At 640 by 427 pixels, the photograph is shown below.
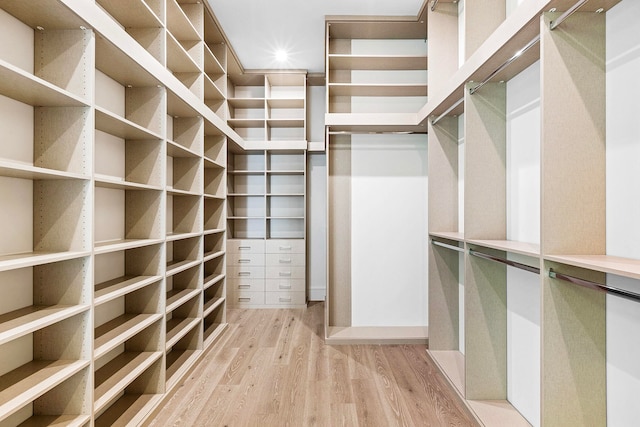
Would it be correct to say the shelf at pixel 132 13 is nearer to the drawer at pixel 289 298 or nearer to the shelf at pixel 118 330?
the shelf at pixel 118 330

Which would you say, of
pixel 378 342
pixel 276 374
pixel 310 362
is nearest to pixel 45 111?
pixel 276 374

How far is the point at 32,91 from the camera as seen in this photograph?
1423mm

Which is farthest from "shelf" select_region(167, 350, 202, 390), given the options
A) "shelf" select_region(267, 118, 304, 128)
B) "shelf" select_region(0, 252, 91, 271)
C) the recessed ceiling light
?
the recessed ceiling light

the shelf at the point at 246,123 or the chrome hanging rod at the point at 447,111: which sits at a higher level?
the shelf at the point at 246,123

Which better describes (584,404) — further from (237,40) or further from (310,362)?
(237,40)

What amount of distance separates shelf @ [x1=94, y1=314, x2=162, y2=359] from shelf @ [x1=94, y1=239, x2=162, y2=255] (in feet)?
1.51

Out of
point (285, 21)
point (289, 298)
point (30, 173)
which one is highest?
point (285, 21)

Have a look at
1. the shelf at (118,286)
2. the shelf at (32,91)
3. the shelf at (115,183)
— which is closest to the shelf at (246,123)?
the shelf at (115,183)

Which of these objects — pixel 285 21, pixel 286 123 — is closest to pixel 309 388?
pixel 285 21

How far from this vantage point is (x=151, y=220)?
229 centimetres

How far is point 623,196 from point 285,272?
3.58m

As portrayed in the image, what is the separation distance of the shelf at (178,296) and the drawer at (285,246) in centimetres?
154

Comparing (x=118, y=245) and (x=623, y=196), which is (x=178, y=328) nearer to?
(x=118, y=245)

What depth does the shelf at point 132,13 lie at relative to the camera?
2.10m
